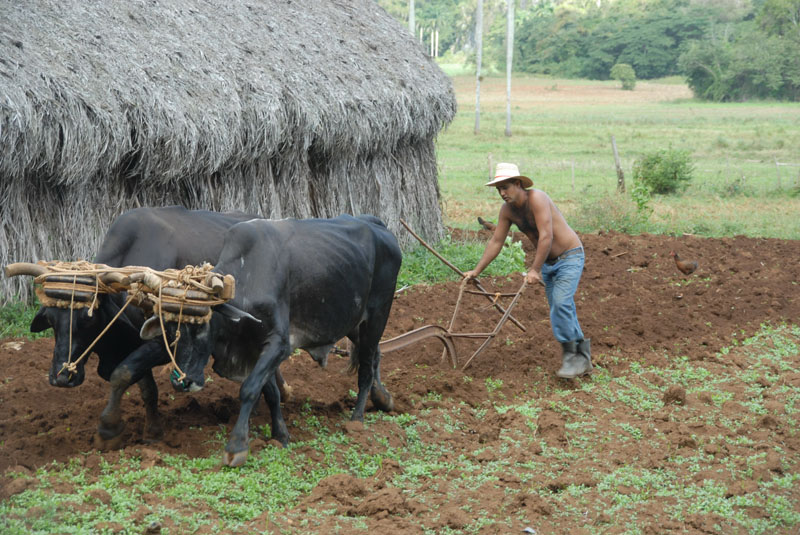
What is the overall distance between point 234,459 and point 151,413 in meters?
0.88

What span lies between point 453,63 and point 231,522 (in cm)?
7456

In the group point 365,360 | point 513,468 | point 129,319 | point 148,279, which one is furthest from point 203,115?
point 513,468

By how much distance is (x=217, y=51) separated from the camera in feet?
35.5

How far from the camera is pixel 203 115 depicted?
31.9 feet

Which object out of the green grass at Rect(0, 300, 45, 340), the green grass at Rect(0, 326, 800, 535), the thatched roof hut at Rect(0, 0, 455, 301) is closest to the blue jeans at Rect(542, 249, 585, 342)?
the green grass at Rect(0, 326, 800, 535)

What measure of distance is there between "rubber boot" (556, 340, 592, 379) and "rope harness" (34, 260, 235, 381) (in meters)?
3.56

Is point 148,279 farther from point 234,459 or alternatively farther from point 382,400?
point 382,400

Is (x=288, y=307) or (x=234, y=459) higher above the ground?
(x=288, y=307)

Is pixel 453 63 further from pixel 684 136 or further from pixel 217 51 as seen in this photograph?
pixel 217 51

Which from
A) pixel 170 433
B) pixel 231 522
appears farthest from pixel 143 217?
pixel 231 522

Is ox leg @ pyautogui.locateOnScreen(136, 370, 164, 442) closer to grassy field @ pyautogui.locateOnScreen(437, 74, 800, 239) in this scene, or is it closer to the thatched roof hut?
the thatched roof hut

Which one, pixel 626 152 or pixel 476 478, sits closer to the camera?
pixel 476 478

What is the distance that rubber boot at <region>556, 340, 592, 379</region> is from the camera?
7730 millimetres

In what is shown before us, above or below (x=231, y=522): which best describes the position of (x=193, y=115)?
above
